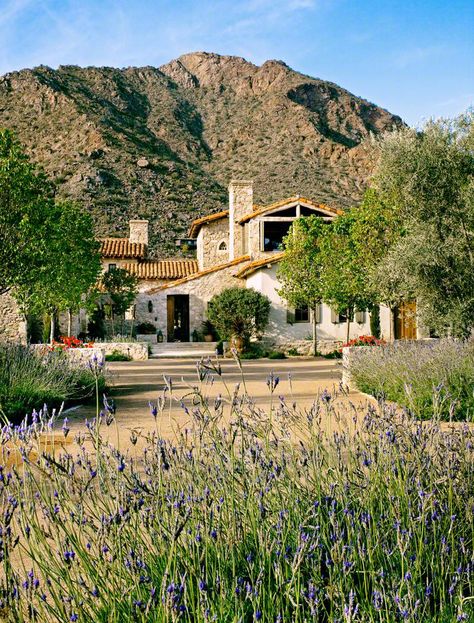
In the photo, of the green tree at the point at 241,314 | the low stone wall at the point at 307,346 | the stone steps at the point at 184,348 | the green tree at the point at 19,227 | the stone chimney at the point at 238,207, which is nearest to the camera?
the green tree at the point at 19,227

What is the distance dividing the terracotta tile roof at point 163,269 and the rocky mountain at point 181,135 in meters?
7.45

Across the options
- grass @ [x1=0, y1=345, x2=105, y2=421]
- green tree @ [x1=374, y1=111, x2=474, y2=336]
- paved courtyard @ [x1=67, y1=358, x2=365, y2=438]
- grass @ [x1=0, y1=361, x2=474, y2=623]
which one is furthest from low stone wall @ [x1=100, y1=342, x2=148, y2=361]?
grass @ [x1=0, y1=361, x2=474, y2=623]

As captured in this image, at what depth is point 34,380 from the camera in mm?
10344

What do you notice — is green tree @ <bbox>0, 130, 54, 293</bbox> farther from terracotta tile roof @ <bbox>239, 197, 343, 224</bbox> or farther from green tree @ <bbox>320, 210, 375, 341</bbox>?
terracotta tile roof @ <bbox>239, 197, 343, 224</bbox>

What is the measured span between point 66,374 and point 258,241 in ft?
59.9

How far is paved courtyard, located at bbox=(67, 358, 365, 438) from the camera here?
29.1 feet

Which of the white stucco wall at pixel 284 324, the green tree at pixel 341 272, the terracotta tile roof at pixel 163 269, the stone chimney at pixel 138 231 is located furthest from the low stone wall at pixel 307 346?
the stone chimney at pixel 138 231

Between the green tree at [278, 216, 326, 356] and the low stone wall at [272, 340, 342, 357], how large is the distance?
1.54 m

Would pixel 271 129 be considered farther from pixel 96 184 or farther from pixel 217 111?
pixel 96 184

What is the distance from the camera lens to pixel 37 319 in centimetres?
2659

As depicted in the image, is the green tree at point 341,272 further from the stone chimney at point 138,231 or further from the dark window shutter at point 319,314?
the stone chimney at point 138,231

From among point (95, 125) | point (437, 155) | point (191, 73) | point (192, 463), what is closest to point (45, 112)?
point (95, 125)

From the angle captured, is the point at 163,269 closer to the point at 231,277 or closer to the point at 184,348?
the point at 231,277

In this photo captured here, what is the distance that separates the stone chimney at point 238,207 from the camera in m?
30.4
